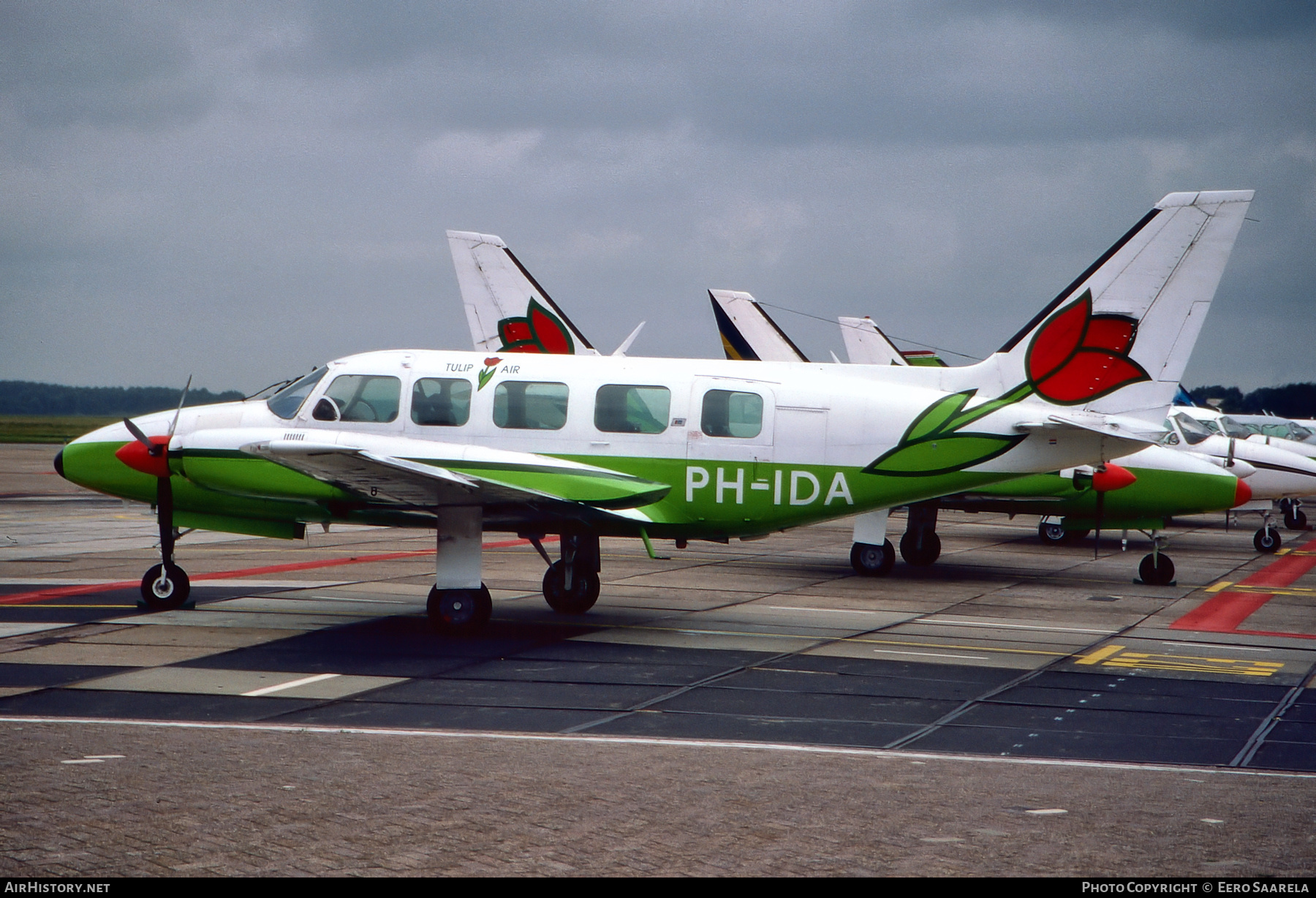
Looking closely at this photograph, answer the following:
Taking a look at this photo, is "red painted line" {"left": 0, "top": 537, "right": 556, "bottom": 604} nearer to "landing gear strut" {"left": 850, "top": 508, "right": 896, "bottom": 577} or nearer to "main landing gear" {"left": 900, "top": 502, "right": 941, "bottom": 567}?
"landing gear strut" {"left": 850, "top": 508, "right": 896, "bottom": 577}

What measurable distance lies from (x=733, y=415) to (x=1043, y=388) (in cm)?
391

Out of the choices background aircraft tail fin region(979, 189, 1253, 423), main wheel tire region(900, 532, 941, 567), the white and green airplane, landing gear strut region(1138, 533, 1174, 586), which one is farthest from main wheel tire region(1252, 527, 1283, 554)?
background aircraft tail fin region(979, 189, 1253, 423)

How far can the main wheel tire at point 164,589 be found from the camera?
1391cm

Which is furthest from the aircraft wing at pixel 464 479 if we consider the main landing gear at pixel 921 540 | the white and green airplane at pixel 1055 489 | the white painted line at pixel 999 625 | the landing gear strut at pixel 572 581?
the main landing gear at pixel 921 540

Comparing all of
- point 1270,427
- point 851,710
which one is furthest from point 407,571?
point 1270,427

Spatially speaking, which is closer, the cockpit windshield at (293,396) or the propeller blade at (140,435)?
the propeller blade at (140,435)

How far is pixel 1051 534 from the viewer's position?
26.4 m

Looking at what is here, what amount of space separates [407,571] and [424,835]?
1327 centimetres

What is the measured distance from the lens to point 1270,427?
37.2 meters

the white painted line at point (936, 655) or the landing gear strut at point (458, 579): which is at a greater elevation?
the landing gear strut at point (458, 579)

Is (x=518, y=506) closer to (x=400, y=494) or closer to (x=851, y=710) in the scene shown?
(x=400, y=494)

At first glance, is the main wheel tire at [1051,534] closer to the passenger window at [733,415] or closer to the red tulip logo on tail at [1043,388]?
the red tulip logo on tail at [1043,388]

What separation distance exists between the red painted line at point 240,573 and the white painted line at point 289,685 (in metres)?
6.19

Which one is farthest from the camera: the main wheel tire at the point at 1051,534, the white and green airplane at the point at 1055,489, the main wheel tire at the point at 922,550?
the main wheel tire at the point at 1051,534
